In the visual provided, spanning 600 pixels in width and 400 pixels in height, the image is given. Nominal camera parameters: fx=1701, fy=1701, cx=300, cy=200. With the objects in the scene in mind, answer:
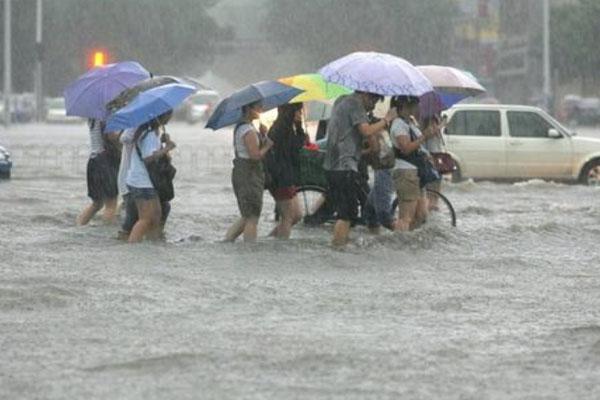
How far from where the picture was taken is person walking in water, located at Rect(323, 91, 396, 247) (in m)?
14.8

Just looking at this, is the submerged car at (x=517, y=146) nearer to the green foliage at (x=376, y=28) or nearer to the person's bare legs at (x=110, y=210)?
the person's bare legs at (x=110, y=210)

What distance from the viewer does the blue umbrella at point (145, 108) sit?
1480 cm

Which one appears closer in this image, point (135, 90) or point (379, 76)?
point (379, 76)

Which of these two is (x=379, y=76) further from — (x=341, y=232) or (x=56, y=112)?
(x=56, y=112)

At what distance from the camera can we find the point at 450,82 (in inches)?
728

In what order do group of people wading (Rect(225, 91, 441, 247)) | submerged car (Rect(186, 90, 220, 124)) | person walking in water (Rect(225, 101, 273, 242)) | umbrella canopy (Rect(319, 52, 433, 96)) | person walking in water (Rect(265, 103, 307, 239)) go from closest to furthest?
umbrella canopy (Rect(319, 52, 433, 96)) → group of people wading (Rect(225, 91, 441, 247)) → person walking in water (Rect(225, 101, 273, 242)) → person walking in water (Rect(265, 103, 307, 239)) → submerged car (Rect(186, 90, 220, 124))

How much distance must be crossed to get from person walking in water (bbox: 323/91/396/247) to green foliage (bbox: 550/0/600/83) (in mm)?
56682

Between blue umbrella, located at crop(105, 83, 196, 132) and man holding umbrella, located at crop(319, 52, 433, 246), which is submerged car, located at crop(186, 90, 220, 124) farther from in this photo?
man holding umbrella, located at crop(319, 52, 433, 246)

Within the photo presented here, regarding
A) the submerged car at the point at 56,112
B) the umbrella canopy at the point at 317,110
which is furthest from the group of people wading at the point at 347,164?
the submerged car at the point at 56,112

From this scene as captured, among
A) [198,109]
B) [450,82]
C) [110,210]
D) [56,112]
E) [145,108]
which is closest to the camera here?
[145,108]

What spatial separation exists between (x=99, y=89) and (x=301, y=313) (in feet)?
20.8

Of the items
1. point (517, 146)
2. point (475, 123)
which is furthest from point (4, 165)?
point (517, 146)

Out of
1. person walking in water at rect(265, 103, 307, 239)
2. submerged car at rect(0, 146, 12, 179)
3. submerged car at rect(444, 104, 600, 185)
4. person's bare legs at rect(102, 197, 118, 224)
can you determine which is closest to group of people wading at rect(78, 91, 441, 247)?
person walking in water at rect(265, 103, 307, 239)

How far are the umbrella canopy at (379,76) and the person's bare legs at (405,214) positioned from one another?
1.29 metres
